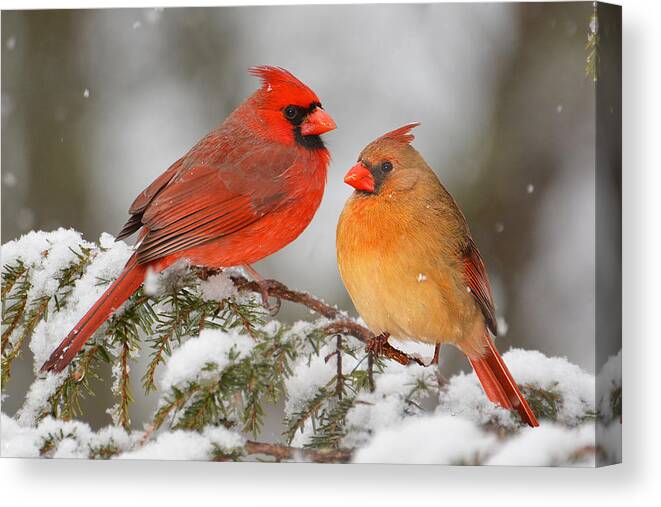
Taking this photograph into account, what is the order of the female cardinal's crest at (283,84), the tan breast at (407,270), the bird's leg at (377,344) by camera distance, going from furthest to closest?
1. the female cardinal's crest at (283,84)
2. the bird's leg at (377,344)
3. the tan breast at (407,270)

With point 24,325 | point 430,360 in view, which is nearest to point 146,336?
point 24,325

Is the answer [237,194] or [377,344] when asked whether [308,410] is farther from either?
[237,194]

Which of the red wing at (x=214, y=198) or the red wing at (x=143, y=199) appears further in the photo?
the red wing at (x=143, y=199)

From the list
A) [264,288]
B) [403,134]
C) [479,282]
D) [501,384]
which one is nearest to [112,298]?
[264,288]

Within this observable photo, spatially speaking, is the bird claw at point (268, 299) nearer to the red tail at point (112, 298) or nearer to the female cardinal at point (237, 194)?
the female cardinal at point (237, 194)

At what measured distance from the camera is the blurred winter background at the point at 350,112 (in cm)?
334

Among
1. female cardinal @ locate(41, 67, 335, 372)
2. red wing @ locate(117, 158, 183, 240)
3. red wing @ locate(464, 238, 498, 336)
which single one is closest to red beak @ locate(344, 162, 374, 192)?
female cardinal @ locate(41, 67, 335, 372)

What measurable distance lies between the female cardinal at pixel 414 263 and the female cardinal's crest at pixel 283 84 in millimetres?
283

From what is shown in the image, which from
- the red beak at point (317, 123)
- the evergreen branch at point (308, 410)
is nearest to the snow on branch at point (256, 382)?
the evergreen branch at point (308, 410)

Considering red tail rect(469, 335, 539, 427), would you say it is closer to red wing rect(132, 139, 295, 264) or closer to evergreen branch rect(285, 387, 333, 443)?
evergreen branch rect(285, 387, 333, 443)

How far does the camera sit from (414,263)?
10.8ft

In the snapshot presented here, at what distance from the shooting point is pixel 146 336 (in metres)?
3.63

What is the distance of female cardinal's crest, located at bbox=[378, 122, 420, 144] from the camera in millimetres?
3422

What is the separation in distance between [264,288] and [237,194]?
1.08ft
